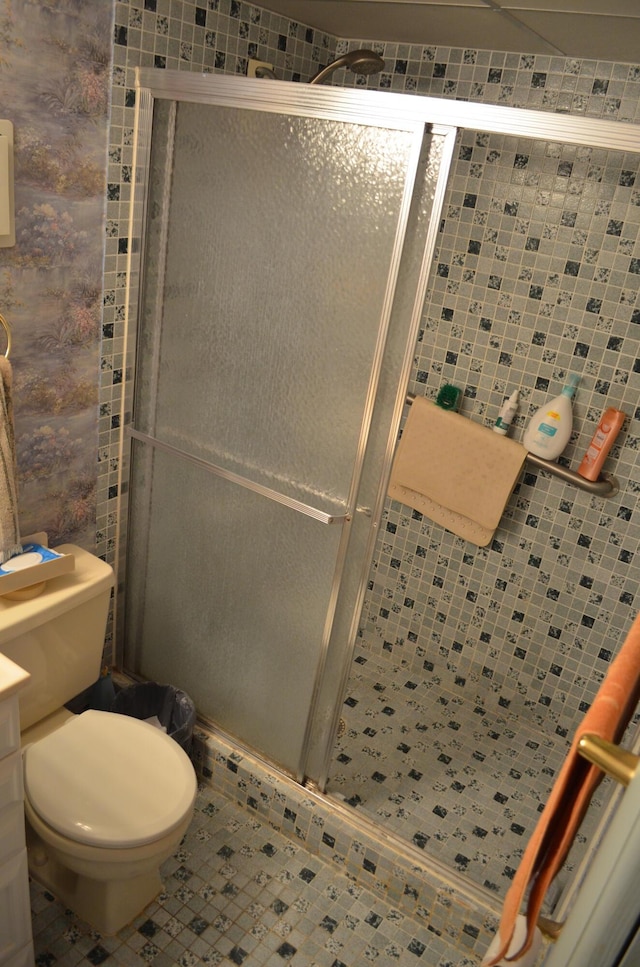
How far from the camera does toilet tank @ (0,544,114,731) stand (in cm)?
171

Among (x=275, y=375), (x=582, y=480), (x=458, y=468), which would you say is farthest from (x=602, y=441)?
(x=275, y=375)

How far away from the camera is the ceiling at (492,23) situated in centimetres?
158

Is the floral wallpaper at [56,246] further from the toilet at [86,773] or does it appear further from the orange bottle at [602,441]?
the orange bottle at [602,441]

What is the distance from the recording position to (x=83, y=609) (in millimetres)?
1867

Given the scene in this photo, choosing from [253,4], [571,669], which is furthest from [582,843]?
[253,4]

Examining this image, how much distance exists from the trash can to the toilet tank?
278mm

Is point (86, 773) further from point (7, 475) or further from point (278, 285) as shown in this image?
point (278, 285)

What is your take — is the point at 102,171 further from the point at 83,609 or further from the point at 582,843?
the point at 582,843

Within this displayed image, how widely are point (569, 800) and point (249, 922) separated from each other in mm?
1571

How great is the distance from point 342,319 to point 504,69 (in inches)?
42.1

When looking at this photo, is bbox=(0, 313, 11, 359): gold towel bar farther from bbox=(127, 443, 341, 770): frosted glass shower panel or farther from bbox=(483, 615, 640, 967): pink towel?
bbox=(483, 615, 640, 967): pink towel

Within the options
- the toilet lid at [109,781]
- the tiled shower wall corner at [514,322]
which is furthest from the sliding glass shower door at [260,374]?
the toilet lid at [109,781]

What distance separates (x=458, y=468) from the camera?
96.6 inches

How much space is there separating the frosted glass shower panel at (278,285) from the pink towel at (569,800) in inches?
44.5
